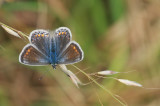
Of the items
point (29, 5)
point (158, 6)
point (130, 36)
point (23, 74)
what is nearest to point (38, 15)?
point (29, 5)

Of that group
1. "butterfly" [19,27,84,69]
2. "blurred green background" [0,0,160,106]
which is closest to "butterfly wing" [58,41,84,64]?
"butterfly" [19,27,84,69]

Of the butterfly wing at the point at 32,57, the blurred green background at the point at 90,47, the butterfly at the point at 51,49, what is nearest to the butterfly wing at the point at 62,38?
the butterfly at the point at 51,49

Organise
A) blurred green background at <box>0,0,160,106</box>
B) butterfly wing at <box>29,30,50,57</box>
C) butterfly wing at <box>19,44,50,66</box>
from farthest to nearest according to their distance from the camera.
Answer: blurred green background at <box>0,0,160,106</box> < butterfly wing at <box>29,30,50,57</box> < butterfly wing at <box>19,44,50,66</box>

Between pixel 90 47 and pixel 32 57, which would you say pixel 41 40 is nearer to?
pixel 32 57

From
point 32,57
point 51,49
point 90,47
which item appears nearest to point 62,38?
point 51,49

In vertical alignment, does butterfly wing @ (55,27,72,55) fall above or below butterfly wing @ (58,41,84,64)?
above

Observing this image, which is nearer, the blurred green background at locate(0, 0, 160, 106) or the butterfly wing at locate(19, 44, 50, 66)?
the butterfly wing at locate(19, 44, 50, 66)

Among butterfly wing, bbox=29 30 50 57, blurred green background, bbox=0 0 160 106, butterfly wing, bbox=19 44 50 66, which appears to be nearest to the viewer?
butterfly wing, bbox=19 44 50 66

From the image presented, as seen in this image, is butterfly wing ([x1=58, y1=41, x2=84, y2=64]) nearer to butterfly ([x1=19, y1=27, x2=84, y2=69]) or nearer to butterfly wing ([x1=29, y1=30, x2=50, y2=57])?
butterfly ([x1=19, y1=27, x2=84, y2=69])
